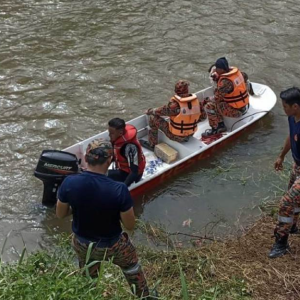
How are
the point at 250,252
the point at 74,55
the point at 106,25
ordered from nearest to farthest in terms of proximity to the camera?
the point at 250,252
the point at 74,55
the point at 106,25

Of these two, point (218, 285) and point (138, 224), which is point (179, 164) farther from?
point (218, 285)

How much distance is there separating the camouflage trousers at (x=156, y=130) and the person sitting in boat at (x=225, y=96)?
77 cm

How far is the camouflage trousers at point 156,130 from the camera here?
30.3 ft

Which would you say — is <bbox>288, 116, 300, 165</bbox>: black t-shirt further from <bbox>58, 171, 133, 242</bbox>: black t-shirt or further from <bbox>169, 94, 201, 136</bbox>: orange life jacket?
<bbox>169, 94, 201, 136</bbox>: orange life jacket

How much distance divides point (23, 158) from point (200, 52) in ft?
19.5

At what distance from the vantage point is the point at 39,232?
7770 mm

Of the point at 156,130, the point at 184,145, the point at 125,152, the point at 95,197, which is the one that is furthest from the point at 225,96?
the point at 95,197

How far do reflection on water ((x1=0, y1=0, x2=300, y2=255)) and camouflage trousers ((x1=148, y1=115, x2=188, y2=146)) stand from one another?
609mm

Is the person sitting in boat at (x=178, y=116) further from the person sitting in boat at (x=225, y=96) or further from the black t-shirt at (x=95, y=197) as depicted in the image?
the black t-shirt at (x=95, y=197)

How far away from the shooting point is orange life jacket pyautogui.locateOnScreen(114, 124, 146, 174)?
24.6 feet

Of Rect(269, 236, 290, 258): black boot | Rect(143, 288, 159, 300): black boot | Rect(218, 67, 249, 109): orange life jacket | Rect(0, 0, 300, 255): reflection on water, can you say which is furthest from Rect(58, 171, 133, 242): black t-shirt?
Rect(218, 67, 249, 109): orange life jacket

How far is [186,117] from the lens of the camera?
8992 millimetres

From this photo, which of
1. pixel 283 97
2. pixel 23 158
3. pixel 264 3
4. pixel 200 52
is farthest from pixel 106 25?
pixel 283 97

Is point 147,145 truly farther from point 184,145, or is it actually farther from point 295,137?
point 295,137
